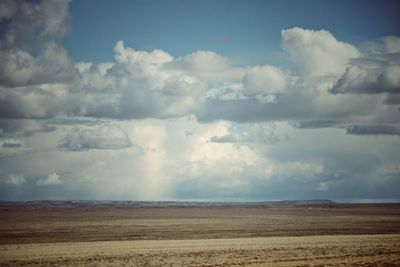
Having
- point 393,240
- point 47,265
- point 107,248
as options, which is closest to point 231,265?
point 47,265

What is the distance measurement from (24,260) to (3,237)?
21033 mm

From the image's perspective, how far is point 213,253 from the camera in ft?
121

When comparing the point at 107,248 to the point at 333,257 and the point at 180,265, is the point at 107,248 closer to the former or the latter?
the point at 180,265

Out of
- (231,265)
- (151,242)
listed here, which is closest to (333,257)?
(231,265)

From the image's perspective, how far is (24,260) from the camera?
33.8 meters

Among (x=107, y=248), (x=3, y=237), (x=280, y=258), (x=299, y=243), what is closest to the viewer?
(x=280, y=258)

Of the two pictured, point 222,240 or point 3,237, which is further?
point 3,237

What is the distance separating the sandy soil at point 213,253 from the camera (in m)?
32.0

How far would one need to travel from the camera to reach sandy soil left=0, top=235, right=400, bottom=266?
32000mm

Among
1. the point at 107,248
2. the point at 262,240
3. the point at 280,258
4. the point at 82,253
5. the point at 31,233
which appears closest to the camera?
the point at 280,258

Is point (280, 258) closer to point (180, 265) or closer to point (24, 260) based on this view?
point (180, 265)

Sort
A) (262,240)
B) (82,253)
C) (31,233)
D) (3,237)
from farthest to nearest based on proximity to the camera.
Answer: (31,233) → (3,237) → (262,240) → (82,253)

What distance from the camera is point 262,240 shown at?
158 ft

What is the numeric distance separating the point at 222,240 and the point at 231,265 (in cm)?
1805
